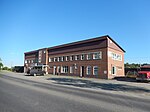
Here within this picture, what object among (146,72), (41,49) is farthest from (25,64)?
(146,72)

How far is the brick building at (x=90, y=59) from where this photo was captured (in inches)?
1446

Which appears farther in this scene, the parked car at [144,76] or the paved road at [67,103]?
the parked car at [144,76]

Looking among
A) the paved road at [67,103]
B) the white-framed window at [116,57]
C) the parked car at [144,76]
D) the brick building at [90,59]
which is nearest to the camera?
the paved road at [67,103]

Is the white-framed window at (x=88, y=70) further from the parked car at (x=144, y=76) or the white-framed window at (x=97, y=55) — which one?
the parked car at (x=144, y=76)

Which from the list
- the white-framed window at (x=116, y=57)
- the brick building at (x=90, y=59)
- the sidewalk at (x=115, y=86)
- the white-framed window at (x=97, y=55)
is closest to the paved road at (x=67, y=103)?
the sidewalk at (x=115, y=86)

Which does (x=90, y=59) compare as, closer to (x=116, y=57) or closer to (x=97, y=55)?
(x=97, y=55)

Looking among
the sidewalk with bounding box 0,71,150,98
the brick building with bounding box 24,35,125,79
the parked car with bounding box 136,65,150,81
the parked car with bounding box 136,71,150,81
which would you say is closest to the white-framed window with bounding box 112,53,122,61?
the brick building with bounding box 24,35,125,79

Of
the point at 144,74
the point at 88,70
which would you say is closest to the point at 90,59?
the point at 88,70

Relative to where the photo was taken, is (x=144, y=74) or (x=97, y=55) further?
(x=97, y=55)

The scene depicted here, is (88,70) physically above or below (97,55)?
below

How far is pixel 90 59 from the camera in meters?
39.7

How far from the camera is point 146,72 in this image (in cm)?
2892

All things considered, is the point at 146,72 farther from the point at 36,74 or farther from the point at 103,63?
the point at 36,74

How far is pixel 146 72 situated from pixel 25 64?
52.9 m
